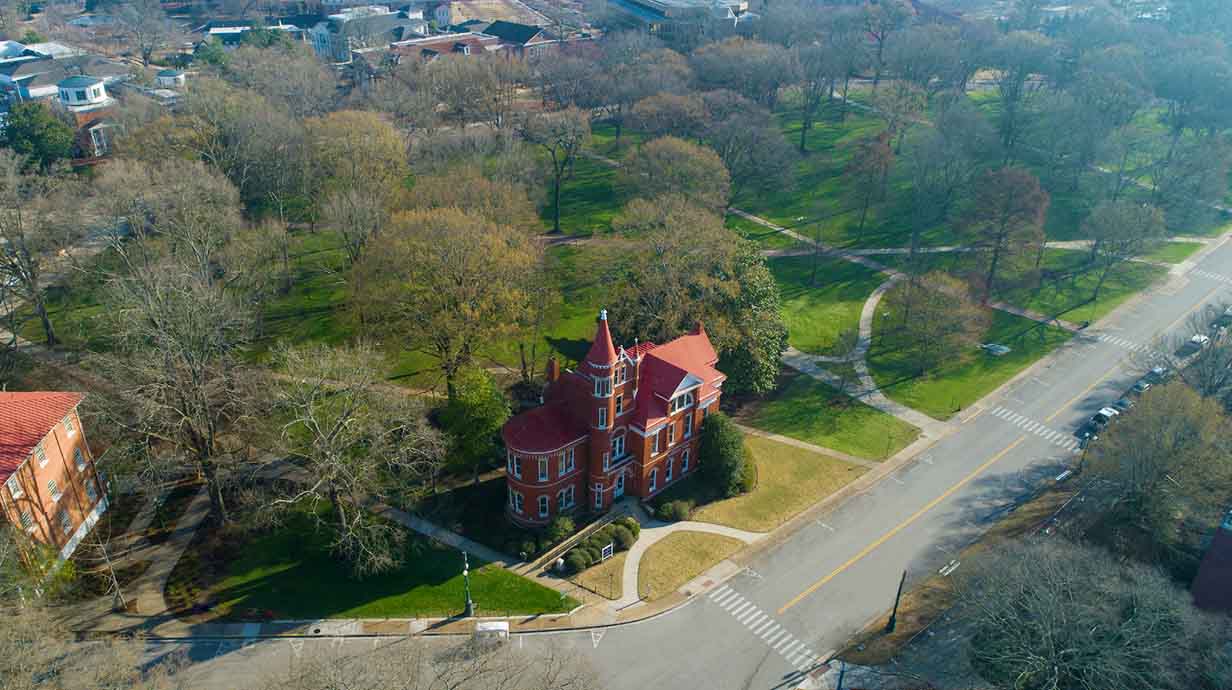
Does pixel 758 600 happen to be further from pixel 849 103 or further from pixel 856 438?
pixel 849 103

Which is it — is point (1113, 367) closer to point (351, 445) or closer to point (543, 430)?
point (543, 430)

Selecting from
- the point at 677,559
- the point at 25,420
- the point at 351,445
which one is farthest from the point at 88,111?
the point at 677,559

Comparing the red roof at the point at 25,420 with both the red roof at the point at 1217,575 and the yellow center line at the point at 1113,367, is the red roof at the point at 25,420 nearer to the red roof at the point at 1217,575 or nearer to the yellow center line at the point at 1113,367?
the red roof at the point at 1217,575

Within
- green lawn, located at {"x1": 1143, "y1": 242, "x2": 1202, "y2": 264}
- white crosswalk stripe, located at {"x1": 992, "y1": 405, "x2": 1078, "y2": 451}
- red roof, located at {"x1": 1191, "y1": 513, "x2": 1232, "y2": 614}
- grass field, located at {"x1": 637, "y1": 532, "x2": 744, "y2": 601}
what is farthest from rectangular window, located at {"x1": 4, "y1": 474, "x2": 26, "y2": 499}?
green lawn, located at {"x1": 1143, "y1": 242, "x2": 1202, "y2": 264}

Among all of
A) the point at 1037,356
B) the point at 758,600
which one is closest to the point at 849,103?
the point at 1037,356

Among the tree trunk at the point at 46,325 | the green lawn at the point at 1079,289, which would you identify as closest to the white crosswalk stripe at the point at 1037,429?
the green lawn at the point at 1079,289
